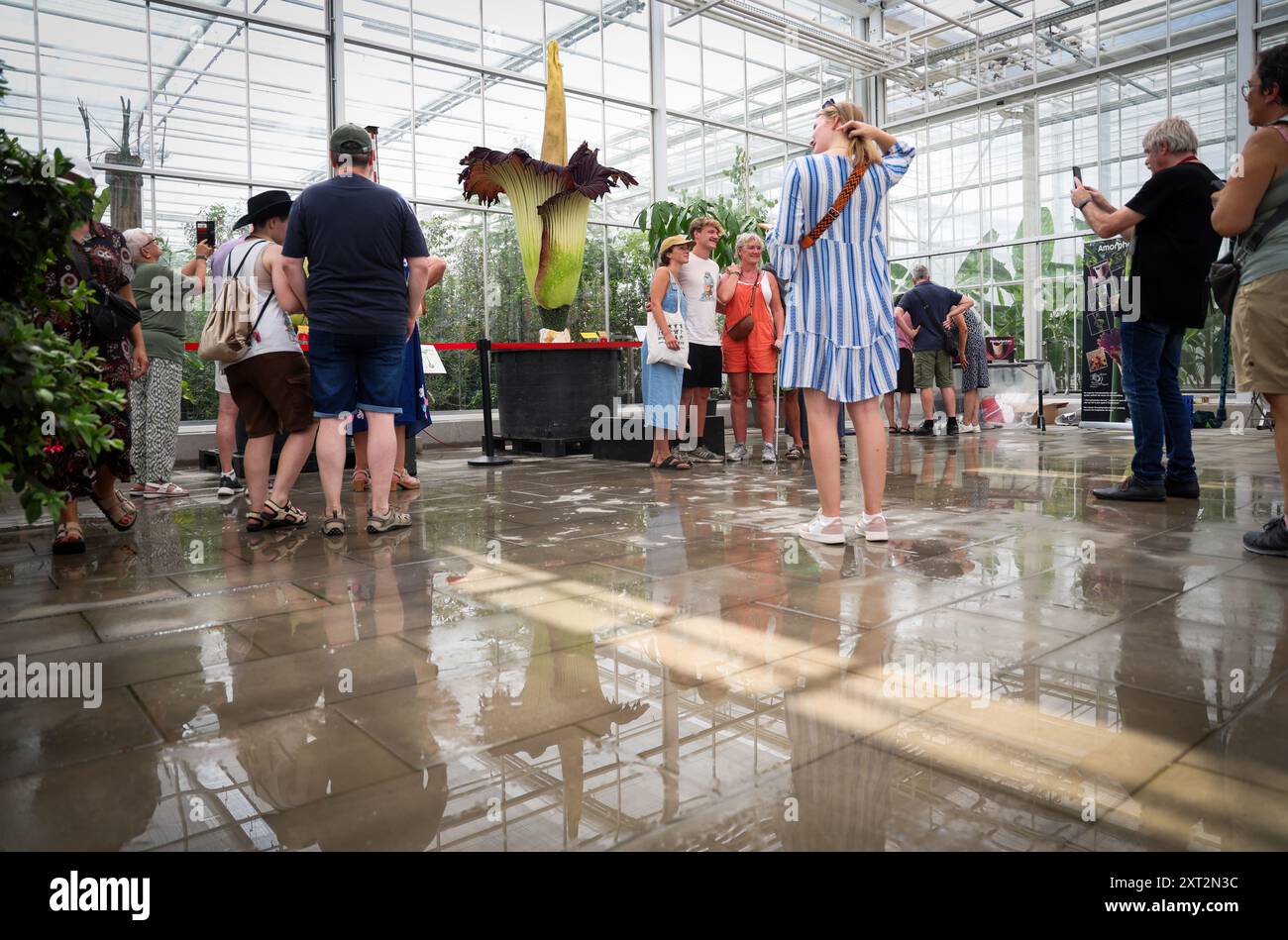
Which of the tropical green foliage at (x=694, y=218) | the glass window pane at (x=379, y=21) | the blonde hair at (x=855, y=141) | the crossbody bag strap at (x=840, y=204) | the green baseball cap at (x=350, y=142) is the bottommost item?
the crossbody bag strap at (x=840, y=204)

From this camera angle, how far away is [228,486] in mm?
5945

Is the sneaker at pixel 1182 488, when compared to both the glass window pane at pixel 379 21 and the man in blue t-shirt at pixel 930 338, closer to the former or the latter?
the man in blue t-shirt at pixel 930 338

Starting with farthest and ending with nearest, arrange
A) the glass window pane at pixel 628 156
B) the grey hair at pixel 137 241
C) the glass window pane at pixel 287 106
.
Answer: the glass window pane at pixel 628 156
the glass window pane at pixel 287 106
the grey hair at pixel 137 241

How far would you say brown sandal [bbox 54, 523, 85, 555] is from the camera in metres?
3.92

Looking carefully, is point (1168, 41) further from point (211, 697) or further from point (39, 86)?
point (211, 697)

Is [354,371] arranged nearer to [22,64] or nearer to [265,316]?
[265,316]

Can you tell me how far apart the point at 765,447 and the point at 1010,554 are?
12.8 feet

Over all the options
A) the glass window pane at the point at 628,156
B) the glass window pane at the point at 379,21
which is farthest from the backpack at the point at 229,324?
the glass window pane at the point at 628,156

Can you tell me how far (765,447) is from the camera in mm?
7297

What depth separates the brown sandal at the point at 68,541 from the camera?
154 inches

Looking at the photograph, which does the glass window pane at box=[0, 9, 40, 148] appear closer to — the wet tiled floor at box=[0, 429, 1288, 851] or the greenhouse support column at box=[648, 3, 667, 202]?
the wet tiled floor at box=[0, 429, 1288, 851]

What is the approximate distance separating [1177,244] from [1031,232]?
1384 centimetres

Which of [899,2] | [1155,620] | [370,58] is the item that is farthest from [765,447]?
[899,2]

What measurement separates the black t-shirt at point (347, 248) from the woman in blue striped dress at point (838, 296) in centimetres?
165
